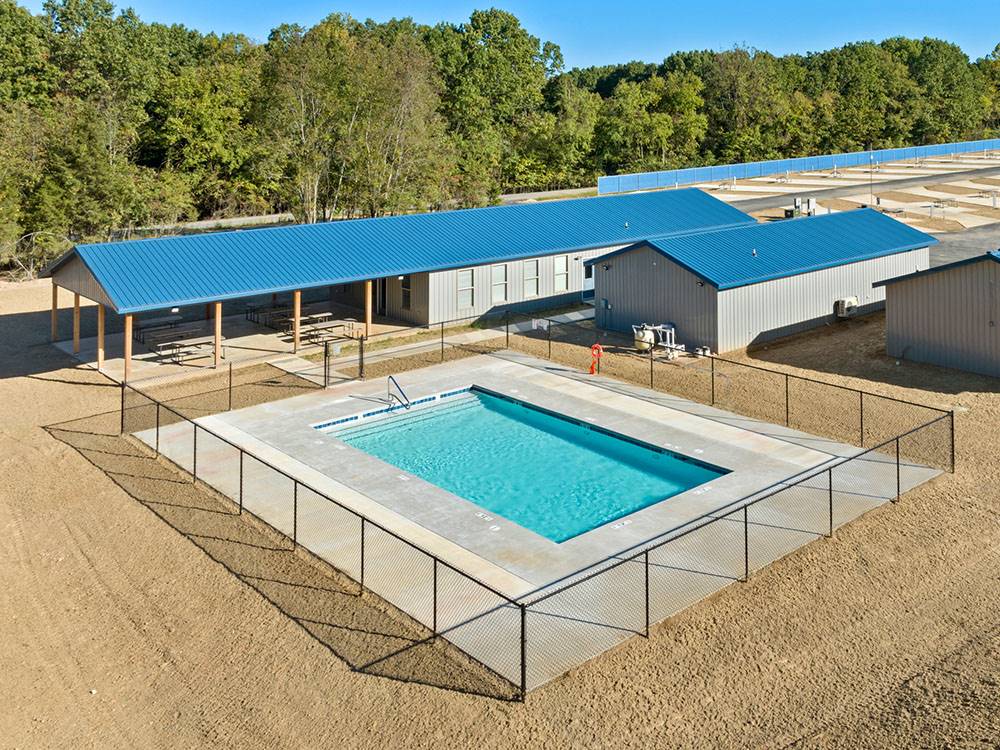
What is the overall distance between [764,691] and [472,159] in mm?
72097

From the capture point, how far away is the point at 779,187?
282 ft

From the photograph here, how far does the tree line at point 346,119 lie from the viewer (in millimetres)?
56906

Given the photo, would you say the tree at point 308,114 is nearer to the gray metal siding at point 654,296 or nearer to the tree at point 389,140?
the tree at point 389,140

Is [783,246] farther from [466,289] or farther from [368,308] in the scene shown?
[368,308]

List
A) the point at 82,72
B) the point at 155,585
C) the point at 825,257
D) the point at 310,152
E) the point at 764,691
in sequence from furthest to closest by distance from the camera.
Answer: the point at 82,72, the point at 310,152, the point at 825,257, the point at 155,585, the point at 764,691

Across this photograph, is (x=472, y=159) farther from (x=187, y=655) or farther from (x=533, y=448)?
(x=187, y=655)

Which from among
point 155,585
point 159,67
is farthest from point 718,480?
point 159,67

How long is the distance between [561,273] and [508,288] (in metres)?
2.83

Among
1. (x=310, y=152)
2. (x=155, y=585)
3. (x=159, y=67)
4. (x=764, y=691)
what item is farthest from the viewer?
(x=159, y=67)

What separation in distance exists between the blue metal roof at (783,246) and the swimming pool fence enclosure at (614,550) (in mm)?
→ 3715

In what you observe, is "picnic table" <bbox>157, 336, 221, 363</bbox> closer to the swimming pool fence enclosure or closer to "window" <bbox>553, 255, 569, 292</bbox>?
the swimming pool fence enclosure

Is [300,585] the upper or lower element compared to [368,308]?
lower

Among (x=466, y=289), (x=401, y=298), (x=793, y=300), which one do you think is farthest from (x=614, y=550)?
(x=401, y=298)

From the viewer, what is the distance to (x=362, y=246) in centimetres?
3684
